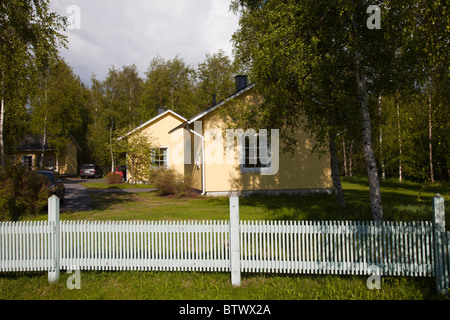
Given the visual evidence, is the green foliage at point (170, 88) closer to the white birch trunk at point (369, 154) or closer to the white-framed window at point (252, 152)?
the white-framed window at point (252, 152)

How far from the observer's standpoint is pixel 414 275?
514cm

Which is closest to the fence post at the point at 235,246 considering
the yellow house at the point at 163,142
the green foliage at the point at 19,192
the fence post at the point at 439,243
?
the fence post at the point at 439,243

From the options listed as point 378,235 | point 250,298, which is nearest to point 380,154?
point 378,235

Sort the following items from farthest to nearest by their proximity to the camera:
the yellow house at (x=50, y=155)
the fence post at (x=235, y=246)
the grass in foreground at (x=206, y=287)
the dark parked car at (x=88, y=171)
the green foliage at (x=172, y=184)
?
the dark parked car at (x=88, y=171) → the yellow house at (x=50, y=155) → the green foliage at (x=172, y=184) → the fence post at (x=235, y=246) → the grass in foreground at (x=206, y=287)

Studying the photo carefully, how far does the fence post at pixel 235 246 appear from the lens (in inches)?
207

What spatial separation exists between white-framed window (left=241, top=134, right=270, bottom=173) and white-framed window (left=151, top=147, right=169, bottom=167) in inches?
417

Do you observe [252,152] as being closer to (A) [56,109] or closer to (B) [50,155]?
(A) [56,109]

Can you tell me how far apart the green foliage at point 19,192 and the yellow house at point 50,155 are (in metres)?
24.1

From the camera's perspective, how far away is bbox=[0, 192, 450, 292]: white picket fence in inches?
202

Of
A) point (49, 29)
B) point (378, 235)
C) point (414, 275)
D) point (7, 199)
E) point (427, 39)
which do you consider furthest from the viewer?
point (49, 29)

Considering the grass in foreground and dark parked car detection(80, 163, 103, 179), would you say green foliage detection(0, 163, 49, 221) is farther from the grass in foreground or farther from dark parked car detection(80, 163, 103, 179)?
dark parked car detection(80, 163, 103, 179)

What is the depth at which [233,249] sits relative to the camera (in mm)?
5320

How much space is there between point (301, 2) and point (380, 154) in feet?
67.9

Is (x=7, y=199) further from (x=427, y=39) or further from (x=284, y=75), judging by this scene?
(x=427, y=39)
